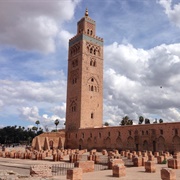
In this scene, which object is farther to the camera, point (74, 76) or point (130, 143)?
point (74, 76)

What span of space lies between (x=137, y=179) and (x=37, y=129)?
6485 cm

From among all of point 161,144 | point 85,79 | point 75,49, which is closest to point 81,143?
point 85,79

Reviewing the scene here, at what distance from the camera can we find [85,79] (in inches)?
1500

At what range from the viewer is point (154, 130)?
2531cm

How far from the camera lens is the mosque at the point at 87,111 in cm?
2806

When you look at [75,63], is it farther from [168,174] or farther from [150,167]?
[168,174]

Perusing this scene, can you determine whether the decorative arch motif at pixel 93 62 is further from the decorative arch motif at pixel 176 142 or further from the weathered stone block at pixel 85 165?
the weathered stone block at pixel 85 165

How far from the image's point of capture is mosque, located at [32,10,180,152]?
2806cm

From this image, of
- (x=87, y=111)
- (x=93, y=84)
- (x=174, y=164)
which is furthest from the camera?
(x=93, y=84)

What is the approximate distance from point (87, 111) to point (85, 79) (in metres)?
5.14

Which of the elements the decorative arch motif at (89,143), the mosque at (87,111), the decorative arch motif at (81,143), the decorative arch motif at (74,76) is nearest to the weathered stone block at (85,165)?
the mosque at (87,111)

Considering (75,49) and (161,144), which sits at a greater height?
(75,49)

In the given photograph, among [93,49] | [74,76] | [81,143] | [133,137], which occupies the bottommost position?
[81,143]

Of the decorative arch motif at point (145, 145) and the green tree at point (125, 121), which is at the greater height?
the green tree at point (125, 121)
